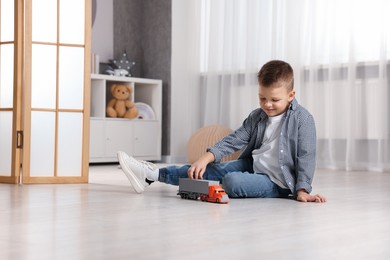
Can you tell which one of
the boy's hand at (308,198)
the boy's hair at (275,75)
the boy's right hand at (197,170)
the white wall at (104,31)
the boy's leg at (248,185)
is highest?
the white wall at (104,31)

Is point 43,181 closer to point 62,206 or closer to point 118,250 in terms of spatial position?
point 62,206

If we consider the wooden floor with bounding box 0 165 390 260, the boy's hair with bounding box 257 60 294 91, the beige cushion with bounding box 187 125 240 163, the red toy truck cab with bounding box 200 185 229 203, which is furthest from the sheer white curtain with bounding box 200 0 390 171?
the red toy truck cab with bounding box 200 185 229 203

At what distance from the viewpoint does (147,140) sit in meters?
5.35

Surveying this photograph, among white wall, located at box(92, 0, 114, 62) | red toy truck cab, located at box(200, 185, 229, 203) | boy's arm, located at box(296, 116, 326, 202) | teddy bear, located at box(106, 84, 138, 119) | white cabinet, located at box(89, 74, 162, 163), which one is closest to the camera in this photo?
red toy truck cab, located at box(200, 185, 229, 203)

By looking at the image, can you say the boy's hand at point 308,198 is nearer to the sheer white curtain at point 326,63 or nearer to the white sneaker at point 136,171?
the white sneaker at point 136,171

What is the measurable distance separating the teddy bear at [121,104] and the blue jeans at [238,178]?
266cm

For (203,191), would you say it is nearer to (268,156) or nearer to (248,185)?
(248,185)

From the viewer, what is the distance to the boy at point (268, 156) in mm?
2346

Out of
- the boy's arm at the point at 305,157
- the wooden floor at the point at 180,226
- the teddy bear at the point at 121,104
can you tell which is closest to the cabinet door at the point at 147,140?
the teddy bear at the point at 121,104

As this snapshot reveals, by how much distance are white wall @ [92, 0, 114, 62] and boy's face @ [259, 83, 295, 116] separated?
3316 millimetres

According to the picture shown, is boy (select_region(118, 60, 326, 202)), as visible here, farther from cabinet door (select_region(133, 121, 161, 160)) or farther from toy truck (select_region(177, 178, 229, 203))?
cabinet door (select_region(133, 121, 161, 160))

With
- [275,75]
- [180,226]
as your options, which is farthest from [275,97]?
[180,226]

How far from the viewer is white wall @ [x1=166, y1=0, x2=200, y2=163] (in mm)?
5480

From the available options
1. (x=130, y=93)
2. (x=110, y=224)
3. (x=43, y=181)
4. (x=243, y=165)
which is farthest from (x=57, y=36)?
(x=130, y=93)
